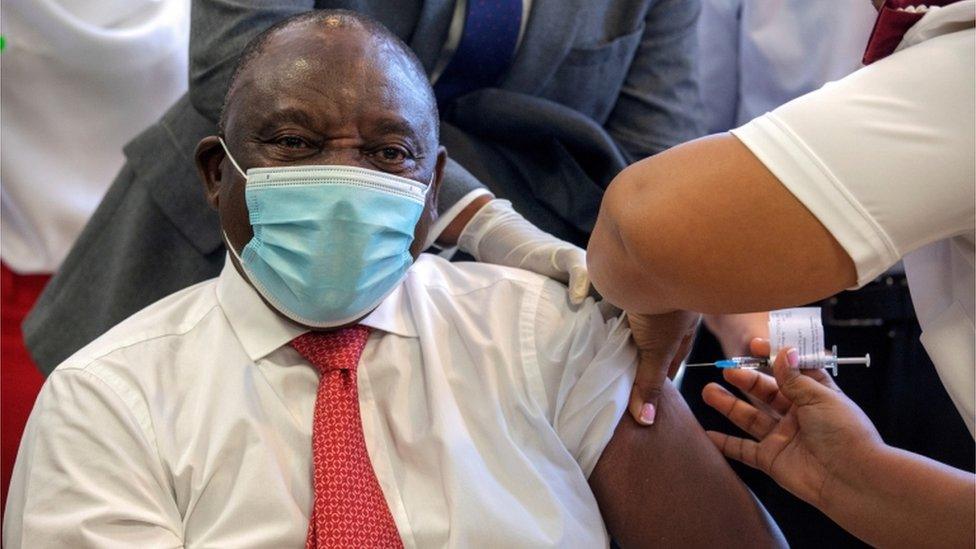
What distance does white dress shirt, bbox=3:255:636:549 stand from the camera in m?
1.65

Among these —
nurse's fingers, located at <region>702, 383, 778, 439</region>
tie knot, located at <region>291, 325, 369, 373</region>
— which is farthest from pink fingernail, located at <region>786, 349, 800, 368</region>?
tie knot, located at <region>291, 325, 369, 373</region>

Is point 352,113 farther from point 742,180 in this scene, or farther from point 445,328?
point 742,180

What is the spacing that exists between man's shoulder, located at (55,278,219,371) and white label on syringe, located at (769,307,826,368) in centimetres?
91

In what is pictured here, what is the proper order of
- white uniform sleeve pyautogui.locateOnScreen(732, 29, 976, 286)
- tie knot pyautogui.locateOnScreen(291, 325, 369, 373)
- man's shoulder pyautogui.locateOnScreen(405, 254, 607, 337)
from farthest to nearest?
man's shoulder pyautogui.locateOnScreen(405, 254, 607, 337) → tie knot pyautogui.locateOnScreen(291, 325, 369, 373) → white uniform sleeve pyautogui.locateOnScreen(732, 29, 976, 286)

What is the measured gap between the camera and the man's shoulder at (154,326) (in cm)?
175

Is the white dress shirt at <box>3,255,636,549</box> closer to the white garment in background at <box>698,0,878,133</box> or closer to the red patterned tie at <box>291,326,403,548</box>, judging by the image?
the red patterned tie at <box>291,326,403,548</box>

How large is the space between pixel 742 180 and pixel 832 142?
4.0 inches

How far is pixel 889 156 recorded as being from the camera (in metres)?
1.25

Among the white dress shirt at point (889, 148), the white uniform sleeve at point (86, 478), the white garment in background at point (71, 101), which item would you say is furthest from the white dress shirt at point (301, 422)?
the white garment in background at point (71, 101)

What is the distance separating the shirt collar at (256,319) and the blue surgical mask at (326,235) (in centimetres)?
6

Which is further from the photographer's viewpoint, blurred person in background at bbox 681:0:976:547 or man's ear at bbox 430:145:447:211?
blurred person in background at bbox 681:0:976:547

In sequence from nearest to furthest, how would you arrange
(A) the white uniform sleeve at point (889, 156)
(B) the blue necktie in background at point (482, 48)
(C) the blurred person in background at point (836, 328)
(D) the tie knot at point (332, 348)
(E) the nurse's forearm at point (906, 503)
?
(A) the white uniform sleeve at point (889, 156)
(E) the nurse's forearm at point (906, 503)
(D) the tie knot at point (332, 348)
(B) the blue necktie in background at point (482, 48)
(C) the blurred person in background at point (836, 328)

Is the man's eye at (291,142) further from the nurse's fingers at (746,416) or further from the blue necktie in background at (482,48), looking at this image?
the nurse's fingers at (746,416)

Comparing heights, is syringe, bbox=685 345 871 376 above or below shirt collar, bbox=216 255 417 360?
below
